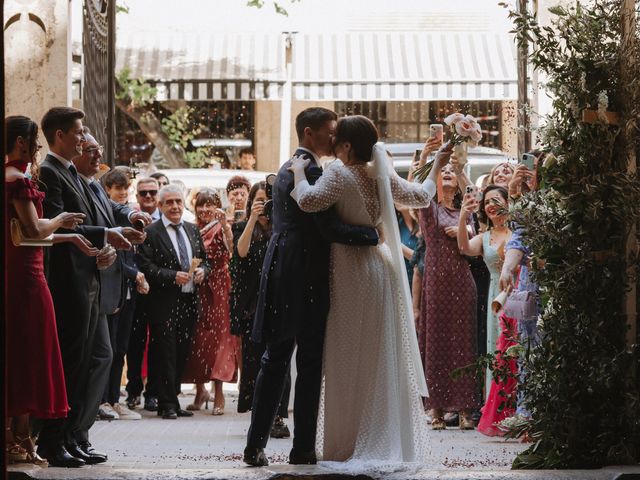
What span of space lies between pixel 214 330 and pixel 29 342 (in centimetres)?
500

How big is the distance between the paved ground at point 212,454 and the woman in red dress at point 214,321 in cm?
33

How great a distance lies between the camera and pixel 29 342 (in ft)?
23.6

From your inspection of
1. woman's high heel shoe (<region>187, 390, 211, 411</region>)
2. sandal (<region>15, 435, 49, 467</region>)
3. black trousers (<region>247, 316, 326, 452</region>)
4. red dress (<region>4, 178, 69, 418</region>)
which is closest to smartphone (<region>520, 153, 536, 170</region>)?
black trousers (<region>247, 316, 326, 452</region>)

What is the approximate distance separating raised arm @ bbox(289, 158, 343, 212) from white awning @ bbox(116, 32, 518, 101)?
15.0m

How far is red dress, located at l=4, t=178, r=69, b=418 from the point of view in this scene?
283 inches

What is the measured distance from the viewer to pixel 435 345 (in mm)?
10812

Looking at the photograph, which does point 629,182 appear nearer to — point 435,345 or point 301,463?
point 301,463

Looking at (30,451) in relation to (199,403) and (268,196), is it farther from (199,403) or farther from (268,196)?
(199,403)

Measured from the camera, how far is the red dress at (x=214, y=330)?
39.2 feet

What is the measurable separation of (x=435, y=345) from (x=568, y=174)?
3861 mm

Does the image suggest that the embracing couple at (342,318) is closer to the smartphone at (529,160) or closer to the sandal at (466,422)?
the smartphone at (529,160)

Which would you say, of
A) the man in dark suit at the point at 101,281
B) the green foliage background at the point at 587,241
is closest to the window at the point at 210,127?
the man in dark suit at the point at 101,281

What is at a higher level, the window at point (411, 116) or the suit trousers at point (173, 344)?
the window at point (411, 116)

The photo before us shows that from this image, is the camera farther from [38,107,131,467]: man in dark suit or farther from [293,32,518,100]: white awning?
[293,32,518,100]: white awning
